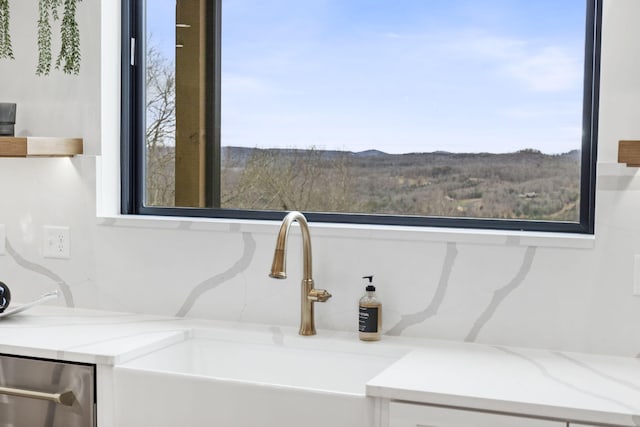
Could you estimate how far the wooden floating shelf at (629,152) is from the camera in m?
2.08

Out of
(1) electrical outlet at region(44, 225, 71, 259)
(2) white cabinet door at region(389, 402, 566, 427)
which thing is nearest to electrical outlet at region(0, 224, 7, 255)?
(1) electrical outlet at region(44, 225, 71, 259)

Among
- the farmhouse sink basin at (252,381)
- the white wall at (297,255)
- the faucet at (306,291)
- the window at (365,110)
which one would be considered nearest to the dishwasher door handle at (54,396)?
the farmhouse sink basin at (252,381)

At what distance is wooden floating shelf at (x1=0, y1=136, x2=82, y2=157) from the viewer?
2.62m

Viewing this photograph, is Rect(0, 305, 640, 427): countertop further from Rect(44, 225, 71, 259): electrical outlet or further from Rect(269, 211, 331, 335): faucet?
Rect(44, 225, 71, 259): electrical outlet

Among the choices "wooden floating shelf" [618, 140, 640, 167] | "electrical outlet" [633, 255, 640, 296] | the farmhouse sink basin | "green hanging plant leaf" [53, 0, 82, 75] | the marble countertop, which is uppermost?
"green hanging plant leaf" [53, 0, 82, 75]

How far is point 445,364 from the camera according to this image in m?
2.24

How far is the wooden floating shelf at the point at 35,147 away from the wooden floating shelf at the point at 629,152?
165 cm

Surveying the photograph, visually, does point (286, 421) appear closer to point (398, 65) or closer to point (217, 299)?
point (217, 299)

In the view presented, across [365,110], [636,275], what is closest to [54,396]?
[365,110]

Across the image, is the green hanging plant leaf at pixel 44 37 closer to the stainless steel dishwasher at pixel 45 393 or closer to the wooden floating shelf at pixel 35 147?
the wooden floating shelf at pixel 35 147

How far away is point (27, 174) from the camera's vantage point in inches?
116

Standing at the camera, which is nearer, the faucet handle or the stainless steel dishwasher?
the stainless steel dishwasher

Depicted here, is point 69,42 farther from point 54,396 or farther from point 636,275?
point 636,275

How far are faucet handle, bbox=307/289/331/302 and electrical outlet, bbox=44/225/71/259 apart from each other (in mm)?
892
